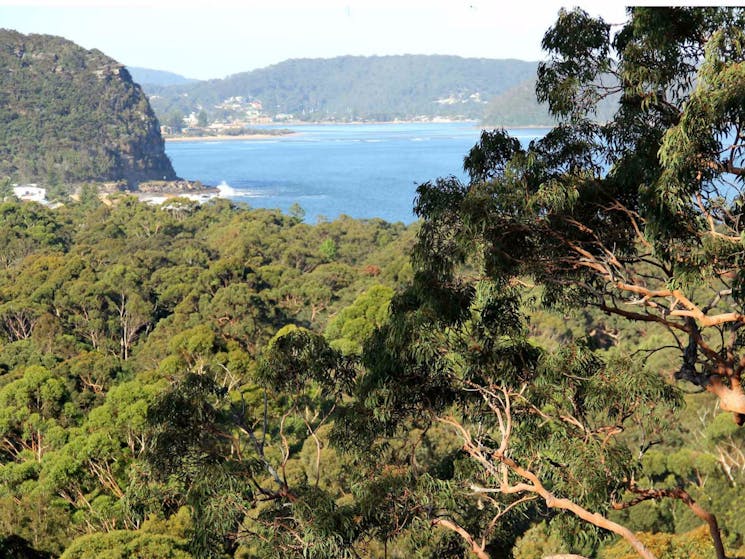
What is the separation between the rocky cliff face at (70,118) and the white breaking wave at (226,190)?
13.6 metres

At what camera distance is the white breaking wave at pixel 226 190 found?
8094cm

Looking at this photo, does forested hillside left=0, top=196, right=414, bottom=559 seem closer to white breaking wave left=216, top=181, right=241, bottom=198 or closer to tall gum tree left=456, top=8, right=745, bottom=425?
tall gum tree left=456, top=8, right=745, bottom=425

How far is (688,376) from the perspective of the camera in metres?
5.75

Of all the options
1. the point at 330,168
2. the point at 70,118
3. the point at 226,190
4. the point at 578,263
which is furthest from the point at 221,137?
the point at 578,263

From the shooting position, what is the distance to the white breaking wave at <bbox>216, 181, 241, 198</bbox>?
80.9 metres

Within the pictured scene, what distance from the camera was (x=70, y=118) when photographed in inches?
3974

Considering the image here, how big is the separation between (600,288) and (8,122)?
10504cm

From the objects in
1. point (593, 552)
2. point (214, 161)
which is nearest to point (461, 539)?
point (593, 552)

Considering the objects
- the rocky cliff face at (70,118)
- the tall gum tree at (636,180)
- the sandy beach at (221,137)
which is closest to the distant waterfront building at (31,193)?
the rocky cliff face at (70,118)

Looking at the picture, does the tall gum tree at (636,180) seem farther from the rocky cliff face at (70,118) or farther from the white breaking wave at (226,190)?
the rocky cliff face at (70,118)

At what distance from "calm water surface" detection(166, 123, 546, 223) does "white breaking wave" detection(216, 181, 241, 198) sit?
0.11 m

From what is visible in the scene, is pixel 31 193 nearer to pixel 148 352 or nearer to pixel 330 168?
pixel 330 168

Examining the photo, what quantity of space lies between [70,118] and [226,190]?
102 ft

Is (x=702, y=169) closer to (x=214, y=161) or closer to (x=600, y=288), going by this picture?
(x=600, y=288)
